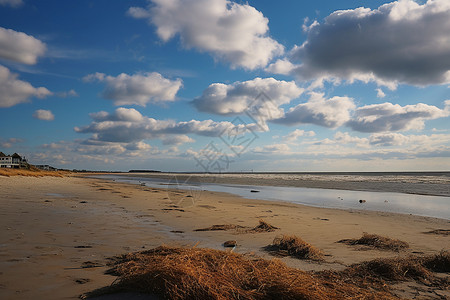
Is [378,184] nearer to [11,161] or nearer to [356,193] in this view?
[356,193]

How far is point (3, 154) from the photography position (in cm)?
9119

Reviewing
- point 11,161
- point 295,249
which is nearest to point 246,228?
point 295,249

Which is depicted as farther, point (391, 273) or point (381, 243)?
point (381, 243)

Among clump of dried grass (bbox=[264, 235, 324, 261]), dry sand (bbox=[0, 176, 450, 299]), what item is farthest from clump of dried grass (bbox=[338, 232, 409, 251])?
clump of dried grass (bbox=[264, 235, 324, 261])

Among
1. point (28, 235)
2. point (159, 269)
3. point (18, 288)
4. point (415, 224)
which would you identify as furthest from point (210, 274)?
point (415, 224)

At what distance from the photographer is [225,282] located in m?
3.32

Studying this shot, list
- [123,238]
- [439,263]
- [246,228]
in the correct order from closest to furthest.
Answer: [439,263] → [123,238] → [246,228]

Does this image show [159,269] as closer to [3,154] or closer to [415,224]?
[415,224]

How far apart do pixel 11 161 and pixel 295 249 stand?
113m

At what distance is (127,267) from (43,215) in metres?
7.30

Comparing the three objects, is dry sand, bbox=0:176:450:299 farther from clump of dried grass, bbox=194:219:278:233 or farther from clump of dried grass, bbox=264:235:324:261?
clump of dried grass, bbox=194:219:278:233

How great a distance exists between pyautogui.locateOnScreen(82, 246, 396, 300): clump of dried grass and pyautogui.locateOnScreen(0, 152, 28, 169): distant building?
4003 inches

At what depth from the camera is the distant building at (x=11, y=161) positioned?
8901cm

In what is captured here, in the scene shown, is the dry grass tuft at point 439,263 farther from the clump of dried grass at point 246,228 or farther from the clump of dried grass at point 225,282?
the clump of dried grass at point 246,228
